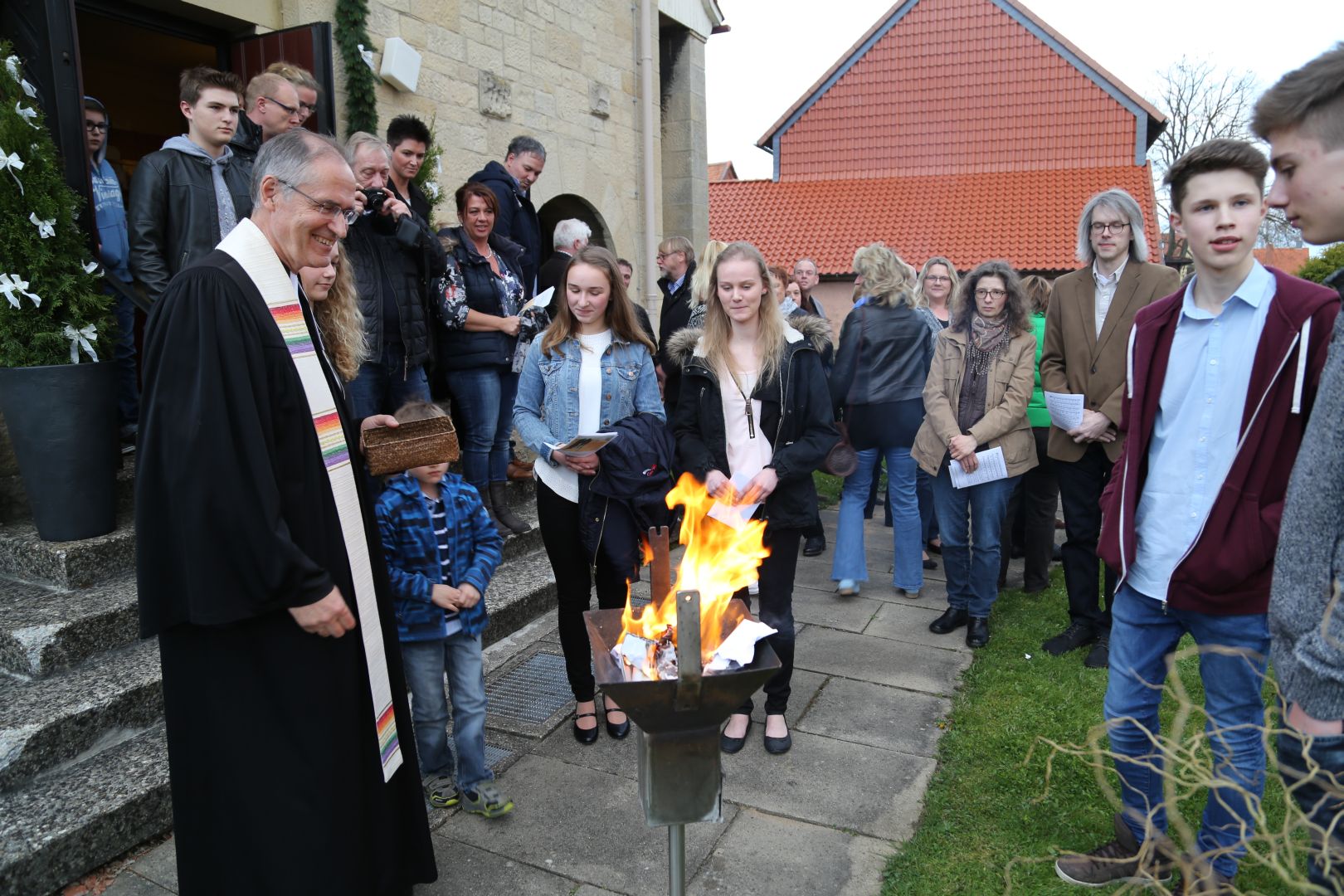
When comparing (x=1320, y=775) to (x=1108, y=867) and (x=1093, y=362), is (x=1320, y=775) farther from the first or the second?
(x=1093, y=362)

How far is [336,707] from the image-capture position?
98.0 inches

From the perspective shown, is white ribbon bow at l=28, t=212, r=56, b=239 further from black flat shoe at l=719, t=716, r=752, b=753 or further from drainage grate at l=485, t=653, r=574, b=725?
black flat shoe at l=719, t=716, r=752, b=753

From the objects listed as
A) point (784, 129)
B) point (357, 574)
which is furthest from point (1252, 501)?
point (784, 129)

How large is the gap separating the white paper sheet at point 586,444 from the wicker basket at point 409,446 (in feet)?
1.84

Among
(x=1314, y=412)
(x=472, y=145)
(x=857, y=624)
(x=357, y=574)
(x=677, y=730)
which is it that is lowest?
(x=857, y=624)

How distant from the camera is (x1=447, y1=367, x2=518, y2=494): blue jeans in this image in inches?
215

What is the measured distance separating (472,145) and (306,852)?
20.1 feet

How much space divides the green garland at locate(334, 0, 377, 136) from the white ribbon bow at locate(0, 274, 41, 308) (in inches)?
113

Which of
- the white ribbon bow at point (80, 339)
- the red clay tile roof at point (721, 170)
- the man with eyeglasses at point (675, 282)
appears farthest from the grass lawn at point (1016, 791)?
the red clay tile roof at point (721, 170)

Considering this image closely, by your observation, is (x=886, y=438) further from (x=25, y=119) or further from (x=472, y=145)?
(x=25, y=119)

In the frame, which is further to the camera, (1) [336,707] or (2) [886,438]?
(2) [886,438]

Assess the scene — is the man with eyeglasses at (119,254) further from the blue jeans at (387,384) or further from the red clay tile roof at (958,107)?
the red clay tile roof at (958,107)

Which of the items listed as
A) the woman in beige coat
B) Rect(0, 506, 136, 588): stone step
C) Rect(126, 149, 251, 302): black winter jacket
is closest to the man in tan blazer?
the woman in beige coat

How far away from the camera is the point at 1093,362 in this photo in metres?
4.80
